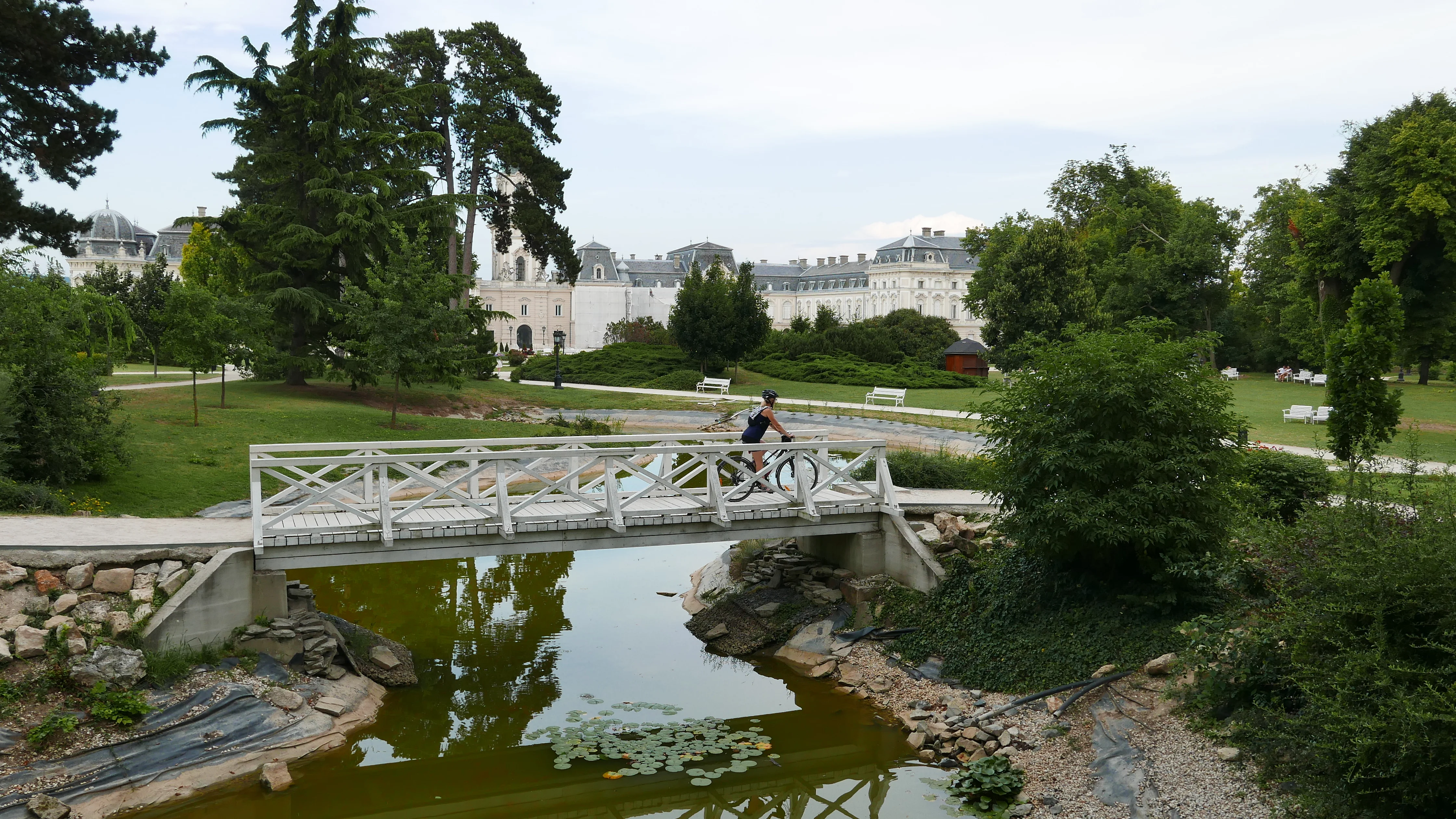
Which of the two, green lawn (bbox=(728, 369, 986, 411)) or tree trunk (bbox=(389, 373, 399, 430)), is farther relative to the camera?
green lawn (bbox=(728, 369, 986, 411))

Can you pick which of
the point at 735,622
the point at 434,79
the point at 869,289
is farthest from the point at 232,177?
the point at 869,289

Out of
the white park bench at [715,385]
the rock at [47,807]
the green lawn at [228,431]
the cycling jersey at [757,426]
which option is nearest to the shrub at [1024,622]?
the cycling jersey at [757,426]

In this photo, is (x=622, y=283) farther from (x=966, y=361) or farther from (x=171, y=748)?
(x=171, y=748)

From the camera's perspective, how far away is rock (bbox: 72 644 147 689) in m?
9.12

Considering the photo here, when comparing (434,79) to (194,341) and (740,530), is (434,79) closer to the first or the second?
(194,341)

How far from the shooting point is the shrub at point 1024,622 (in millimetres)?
10375

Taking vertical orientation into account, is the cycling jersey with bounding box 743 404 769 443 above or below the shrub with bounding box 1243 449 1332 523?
above

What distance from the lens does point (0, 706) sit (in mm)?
8625

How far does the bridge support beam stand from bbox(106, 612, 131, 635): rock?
7.67 metres

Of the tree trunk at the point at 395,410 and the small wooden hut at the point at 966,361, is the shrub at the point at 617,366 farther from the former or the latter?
the tree trunk at the point at 395,410

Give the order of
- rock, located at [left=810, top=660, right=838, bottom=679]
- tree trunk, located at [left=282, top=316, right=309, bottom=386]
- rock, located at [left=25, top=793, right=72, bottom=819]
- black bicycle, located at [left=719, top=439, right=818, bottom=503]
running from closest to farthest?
rock, located at [left=25, top=793, right=72, bottom=819]
rock, located at [left=810, top=660, right=838, bottom=679]
black bicycle, located at [left=719, top=439, right=818, bottom=503]
tree trunk, located at [left=282, top=316, right=309, bottom=386]

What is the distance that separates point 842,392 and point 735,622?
1167 inches

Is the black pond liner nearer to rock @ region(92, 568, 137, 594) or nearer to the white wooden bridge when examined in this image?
rock @ region(92, 568, 137, 594)

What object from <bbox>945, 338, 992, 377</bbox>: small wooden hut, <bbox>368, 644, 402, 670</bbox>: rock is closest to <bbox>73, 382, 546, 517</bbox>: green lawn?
<bbox>368, 644, 402, 670</bbox>: rock
